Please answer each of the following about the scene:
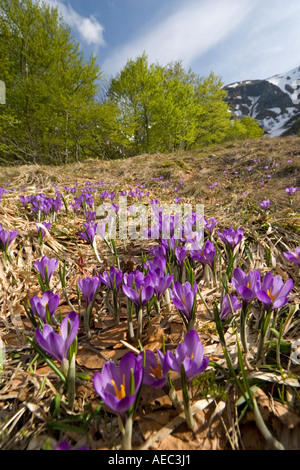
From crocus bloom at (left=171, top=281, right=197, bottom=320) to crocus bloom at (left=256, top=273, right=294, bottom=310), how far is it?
25 cm

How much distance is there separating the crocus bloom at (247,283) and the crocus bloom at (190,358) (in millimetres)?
270

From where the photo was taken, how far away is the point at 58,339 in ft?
2.32

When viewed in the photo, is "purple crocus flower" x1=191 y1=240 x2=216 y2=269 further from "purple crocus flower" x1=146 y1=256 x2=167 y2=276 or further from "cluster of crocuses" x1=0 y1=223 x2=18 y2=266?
"cluster of crocuses" x1=0 y1=223 x2=18 y2=266

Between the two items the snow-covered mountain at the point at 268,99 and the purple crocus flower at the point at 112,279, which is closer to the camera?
the purple crocus flower at the point at 112,279

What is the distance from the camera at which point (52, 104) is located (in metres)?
12.9

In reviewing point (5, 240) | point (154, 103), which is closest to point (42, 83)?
point (154, 103)

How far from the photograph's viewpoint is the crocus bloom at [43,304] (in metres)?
0.91

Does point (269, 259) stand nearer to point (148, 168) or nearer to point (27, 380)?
point (27, 380)

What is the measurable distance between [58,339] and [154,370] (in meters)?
0.31

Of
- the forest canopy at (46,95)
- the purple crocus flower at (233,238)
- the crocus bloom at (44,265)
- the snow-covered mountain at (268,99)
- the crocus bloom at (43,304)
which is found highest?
the snow-covered mountain at (268,99)

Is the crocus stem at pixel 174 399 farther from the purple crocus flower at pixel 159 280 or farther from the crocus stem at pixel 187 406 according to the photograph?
the purple crocus flower at pixel 159 280

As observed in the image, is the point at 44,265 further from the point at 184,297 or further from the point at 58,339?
the point at 184,297

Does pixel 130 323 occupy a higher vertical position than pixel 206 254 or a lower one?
lower

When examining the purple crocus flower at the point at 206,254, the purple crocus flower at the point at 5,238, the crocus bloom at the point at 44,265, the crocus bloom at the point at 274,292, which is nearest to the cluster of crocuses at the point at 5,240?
the purple crocus flower at the point at 5,238
